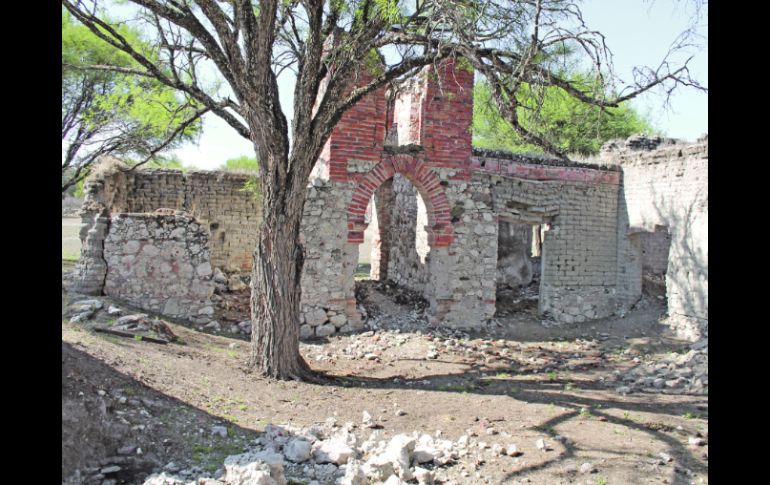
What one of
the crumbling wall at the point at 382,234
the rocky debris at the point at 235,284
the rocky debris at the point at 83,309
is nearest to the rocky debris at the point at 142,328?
the rocky debris at the point at 83,309

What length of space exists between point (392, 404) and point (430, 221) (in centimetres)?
551

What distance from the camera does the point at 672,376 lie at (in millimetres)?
7934

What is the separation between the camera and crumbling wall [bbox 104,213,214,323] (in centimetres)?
962

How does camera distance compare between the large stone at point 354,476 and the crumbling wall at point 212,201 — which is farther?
the crumbling wall at point 212,201

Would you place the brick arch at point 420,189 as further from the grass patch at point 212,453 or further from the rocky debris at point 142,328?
the grass patch at point 212,453

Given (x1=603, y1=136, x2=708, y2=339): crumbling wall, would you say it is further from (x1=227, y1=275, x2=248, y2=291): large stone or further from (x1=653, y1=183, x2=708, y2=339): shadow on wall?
(x1=227, y1=275, x2=248, y2=291): large stone

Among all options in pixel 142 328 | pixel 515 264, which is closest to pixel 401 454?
pixel 142 328

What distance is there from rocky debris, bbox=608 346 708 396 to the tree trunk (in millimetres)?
4654

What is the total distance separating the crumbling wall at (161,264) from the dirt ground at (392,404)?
0.58 metres

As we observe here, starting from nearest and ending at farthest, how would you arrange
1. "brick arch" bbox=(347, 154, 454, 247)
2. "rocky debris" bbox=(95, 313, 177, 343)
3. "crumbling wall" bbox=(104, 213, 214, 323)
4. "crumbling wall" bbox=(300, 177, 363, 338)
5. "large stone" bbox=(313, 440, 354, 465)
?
"large stone" bbox=(313, 440, 354, 465)
"rocky debris" bbox=(95, 313, 177, 343)
"crumbling wall" bbox=(104, 213, 214, 323)
"crumbling wall" bbox=(300, 177, 363, 338)
"brick arch" bbox=(347, 154, 454, 247)

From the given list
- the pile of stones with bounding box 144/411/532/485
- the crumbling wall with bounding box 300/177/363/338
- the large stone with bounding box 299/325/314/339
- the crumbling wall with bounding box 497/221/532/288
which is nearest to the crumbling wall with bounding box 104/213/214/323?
the large stone with bounding box 299/325/314/339

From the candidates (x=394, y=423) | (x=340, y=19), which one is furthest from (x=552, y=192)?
(x=394, y=423)

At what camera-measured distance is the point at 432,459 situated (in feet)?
15.0

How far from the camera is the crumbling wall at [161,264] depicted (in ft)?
31.6
